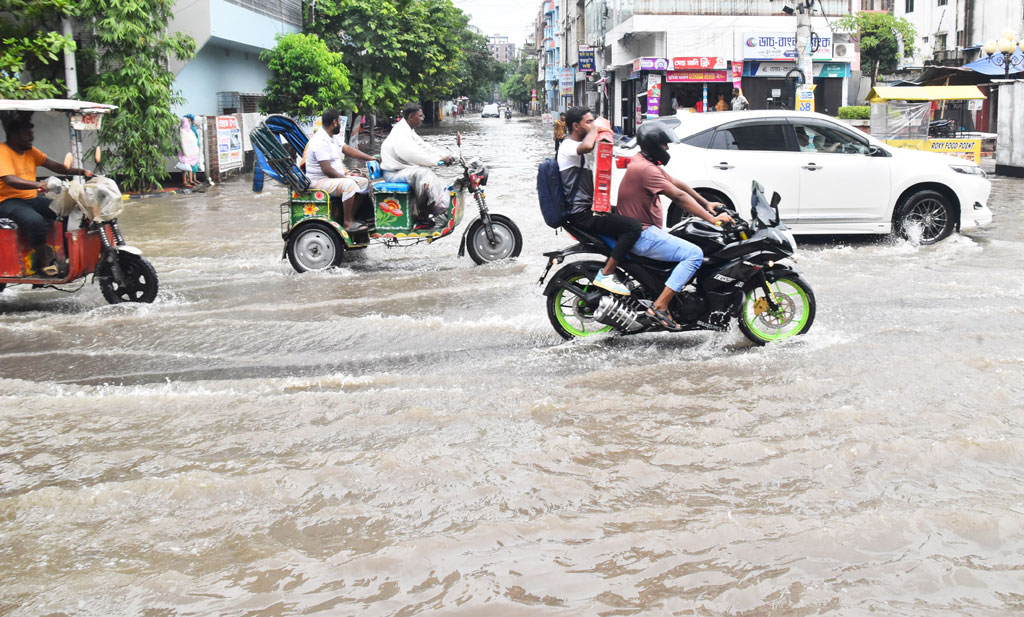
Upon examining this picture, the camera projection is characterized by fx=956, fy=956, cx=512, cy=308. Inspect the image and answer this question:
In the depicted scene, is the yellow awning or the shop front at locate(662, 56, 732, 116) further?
A: the shop front at locate(662, 56, 732, 116)

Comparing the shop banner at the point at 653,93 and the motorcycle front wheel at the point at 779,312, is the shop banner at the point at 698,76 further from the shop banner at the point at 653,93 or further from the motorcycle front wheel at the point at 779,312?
the motorcycle front wheel at the point at 779,312

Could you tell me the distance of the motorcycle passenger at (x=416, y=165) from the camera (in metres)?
10.3

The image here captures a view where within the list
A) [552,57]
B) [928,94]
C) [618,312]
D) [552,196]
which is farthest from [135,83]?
[552,57]

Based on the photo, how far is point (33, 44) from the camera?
17.2 meters

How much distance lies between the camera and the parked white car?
Result: 10.9 meters

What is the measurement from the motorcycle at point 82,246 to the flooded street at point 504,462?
1.01ft

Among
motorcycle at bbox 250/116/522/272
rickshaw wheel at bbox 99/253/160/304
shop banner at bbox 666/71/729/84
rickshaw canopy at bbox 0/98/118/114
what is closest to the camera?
rickshaw canopy at bbox 0/98/118/114

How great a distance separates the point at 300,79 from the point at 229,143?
414 cm

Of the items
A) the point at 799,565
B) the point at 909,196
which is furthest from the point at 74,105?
the point at 909,196

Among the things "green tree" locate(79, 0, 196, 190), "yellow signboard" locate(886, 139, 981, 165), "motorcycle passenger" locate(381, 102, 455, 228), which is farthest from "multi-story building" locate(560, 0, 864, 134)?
"motorcycle passenger" locate(381, 102, 455, 228)

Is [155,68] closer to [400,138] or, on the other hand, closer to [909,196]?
[400,138]

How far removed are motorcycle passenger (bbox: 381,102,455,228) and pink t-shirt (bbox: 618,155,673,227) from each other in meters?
3.84

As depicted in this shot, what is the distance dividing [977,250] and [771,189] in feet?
7.78

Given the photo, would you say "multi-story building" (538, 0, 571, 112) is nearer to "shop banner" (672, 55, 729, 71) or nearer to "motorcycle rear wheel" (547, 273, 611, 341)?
"shop banner" (672, 55, 729, 71)
